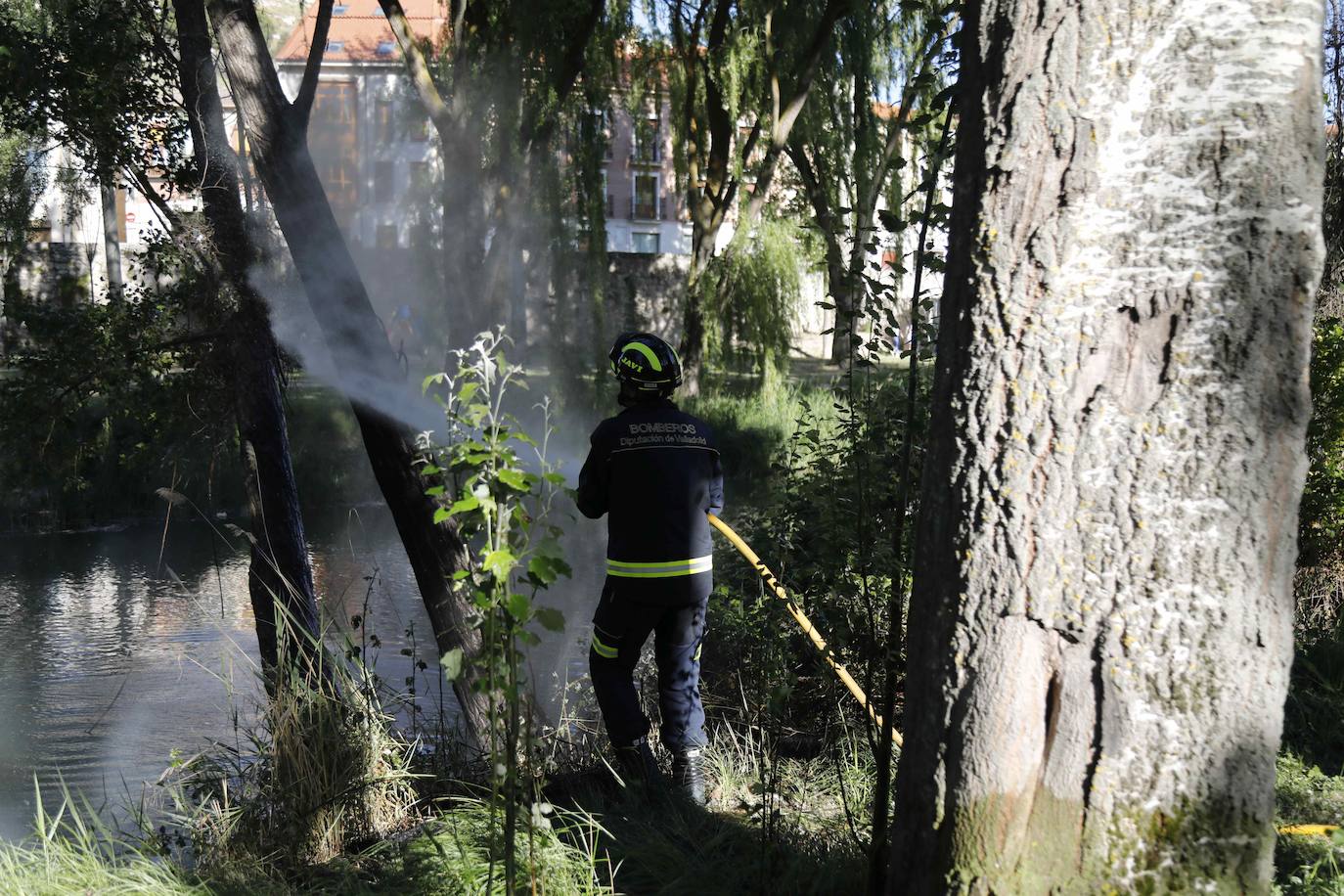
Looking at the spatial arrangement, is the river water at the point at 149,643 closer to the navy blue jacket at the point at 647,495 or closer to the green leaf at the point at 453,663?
the navy blue jacket at the point at 647,495

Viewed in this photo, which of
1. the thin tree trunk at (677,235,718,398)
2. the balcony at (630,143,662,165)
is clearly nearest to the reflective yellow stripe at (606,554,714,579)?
the thin tree trunk at (677,235,718,398)

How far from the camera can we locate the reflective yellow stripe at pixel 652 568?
404 cm

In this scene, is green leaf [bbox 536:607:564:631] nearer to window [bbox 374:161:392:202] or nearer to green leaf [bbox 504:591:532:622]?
green leaf [bbox 504:591:532:622]

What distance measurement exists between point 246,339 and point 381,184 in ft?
42.7

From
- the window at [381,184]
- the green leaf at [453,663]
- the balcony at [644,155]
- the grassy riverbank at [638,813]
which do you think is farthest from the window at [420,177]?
the green leaf at [453,663]

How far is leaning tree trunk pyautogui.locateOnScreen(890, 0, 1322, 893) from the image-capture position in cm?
194

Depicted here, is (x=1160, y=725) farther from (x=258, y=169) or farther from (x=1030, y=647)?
(x=258, y=169)

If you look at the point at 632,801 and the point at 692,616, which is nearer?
the point at 632,801

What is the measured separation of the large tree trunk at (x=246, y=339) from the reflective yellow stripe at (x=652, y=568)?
13.6 ft

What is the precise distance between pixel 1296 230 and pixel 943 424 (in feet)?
2.14

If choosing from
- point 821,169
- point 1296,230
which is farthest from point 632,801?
point 821,169

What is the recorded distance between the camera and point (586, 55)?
13.9 metres

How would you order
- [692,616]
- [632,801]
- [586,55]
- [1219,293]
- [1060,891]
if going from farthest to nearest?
[586,55] → [692,616] → [632,801] → [1060,891] → [1219,293]

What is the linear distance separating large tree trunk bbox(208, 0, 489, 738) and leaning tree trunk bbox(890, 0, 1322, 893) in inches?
145
